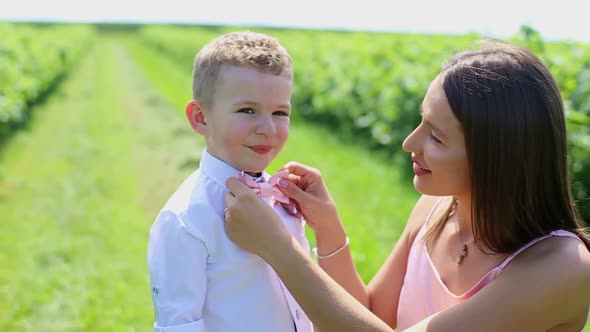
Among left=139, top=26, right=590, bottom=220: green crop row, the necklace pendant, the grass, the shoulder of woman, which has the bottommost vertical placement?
the grass

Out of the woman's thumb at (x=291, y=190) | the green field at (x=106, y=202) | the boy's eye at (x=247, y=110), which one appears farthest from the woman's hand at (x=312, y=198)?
the green field at (x=106, y=202)

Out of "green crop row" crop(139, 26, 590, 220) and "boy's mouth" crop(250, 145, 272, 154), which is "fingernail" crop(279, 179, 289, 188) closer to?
"boy's mouth" crop(250, 145, 272, 154)

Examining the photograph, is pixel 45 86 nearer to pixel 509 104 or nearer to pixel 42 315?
pixel 42 315

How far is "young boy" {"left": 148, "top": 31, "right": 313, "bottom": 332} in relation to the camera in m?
1.93

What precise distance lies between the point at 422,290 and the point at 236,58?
3.13 feet

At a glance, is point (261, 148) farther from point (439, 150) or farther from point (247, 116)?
point (439, 150)

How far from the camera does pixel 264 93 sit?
197cm

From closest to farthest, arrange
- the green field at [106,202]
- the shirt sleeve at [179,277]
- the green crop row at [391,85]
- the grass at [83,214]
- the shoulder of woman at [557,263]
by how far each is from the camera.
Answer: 1. the shoulder of woman at [557,263]
2. the shirt sleeve at [179,277]
3. the grass at [83,214]
4. the green field at [106,202]
5. the green crop row at [391,85]

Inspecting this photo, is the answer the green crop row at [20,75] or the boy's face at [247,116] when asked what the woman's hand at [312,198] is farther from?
the green crop row at [20,75]

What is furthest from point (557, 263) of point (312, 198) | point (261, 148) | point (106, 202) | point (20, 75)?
point (20, 75)

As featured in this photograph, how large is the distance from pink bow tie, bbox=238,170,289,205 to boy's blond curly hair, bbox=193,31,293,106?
0.26m

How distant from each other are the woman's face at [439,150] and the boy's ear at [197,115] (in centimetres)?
64

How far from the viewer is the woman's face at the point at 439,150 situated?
6.28 ft

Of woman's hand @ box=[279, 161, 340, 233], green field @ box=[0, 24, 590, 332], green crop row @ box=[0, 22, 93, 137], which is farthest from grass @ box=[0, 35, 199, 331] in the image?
woman's hand @ box=[279, 161, 340, 233]
